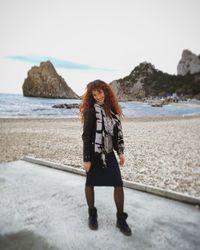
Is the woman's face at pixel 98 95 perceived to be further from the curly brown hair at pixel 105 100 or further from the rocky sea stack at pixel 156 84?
the rocky sea stack at pixel 156 84

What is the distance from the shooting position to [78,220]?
3195 millimetres

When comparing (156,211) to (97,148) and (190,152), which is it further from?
(190,152)

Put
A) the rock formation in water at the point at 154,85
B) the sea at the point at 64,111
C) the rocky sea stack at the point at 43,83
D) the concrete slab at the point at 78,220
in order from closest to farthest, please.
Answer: the concrete slab at the point at 78,220, the sea at the point at 64,111, the rock formation in water at the point at 154,85, the rocky sea stack at the point at 43,83

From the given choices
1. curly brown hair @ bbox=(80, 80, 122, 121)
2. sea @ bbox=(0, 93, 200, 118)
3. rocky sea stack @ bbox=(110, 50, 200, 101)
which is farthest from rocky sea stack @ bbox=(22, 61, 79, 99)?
curly brown hair @ bbox=(80, 80, 122, 121)

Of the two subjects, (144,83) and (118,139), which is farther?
(144,83)

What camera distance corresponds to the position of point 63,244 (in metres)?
Answer: 2.65

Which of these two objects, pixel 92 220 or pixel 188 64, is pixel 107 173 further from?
pixel 188 64

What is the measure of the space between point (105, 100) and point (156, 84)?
170 m

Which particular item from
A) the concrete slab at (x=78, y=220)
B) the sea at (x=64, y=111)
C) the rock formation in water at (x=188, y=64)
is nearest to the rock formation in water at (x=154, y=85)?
the rock formation in water at (x=188, y=64)

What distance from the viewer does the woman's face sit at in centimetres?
312

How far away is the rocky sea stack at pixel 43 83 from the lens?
150 m

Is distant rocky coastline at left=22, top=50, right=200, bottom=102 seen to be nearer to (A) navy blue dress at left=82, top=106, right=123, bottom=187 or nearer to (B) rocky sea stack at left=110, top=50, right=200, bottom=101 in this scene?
(B) rocky sea stack at left=110, top=50, right=200, bottom=101

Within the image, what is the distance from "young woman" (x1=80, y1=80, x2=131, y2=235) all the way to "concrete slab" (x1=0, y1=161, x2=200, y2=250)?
0.65 ft

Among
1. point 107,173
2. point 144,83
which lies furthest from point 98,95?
point 144,83
